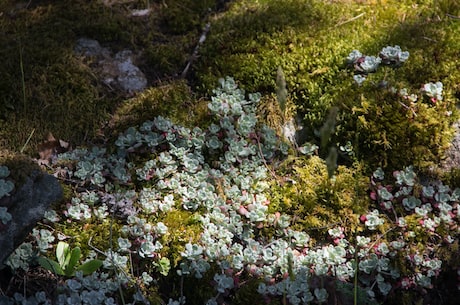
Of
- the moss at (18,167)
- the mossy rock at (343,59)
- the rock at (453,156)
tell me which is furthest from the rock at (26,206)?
the rock at (453,156)

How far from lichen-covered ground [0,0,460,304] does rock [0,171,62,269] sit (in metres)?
0.46

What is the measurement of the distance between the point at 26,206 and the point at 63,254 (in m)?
0.43

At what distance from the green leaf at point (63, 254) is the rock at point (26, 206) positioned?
29cm

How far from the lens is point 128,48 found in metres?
5.02

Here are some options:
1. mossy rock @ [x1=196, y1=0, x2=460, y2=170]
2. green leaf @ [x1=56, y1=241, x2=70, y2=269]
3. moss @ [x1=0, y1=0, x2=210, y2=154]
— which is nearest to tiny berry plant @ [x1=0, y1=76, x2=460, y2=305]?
green leaf @ [x1=56, y1=241, x2=70, y2=269]

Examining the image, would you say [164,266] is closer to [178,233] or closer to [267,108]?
[178,233]

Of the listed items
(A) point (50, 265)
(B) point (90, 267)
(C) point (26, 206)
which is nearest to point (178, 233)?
(B) point (90, 267)

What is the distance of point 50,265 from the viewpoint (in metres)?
3.47

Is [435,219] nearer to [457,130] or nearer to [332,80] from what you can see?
[457,130]

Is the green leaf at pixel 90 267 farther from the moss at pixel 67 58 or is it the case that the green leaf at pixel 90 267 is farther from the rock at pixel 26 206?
the moss at pixel 67 58

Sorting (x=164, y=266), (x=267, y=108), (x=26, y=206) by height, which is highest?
(x=26, y=206)

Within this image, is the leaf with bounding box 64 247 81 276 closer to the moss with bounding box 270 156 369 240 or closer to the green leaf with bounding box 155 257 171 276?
the green leaf with bounding box 155 257 171 276

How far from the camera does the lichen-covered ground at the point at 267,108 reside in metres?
3.80

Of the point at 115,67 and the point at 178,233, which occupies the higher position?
the point at 115,67
